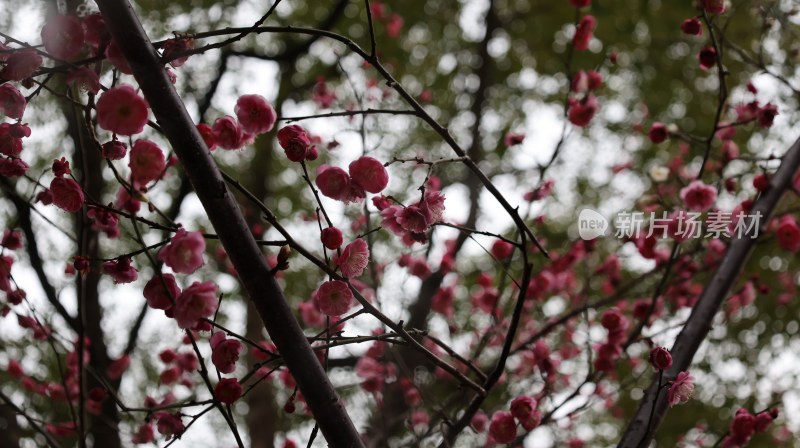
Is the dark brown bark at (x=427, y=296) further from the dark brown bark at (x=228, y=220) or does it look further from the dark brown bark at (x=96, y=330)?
the dark brown bark at (x=96, y=330)

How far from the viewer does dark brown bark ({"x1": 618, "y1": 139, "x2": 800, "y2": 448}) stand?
6.28 ft

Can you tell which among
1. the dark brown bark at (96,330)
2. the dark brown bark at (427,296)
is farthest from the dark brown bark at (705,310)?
the dark brown bark at (96,330)

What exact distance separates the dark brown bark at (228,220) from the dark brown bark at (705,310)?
0.94 metres

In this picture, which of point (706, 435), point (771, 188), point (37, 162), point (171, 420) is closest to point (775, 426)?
point (706, 435)

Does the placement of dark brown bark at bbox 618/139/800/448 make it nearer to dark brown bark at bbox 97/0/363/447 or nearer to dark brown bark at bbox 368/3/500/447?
dark brown bark at bbox 368/3/500/447

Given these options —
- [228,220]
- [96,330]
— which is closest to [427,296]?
[96,330]

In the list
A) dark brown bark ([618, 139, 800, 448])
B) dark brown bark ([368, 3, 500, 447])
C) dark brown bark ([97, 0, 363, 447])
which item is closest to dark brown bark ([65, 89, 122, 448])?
dark brown bark ([368, 3, 500, 447])

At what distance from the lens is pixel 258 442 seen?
4004 mm

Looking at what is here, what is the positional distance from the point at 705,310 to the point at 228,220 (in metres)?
1.69

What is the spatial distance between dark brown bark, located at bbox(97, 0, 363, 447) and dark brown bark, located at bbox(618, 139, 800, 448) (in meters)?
0.94

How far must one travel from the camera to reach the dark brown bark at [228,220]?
1254 millimetres

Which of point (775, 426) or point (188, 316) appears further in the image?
point (775, 426)

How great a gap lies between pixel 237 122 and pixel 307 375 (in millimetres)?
738

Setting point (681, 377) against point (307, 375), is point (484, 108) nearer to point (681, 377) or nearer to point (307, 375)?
point (681, 377)
